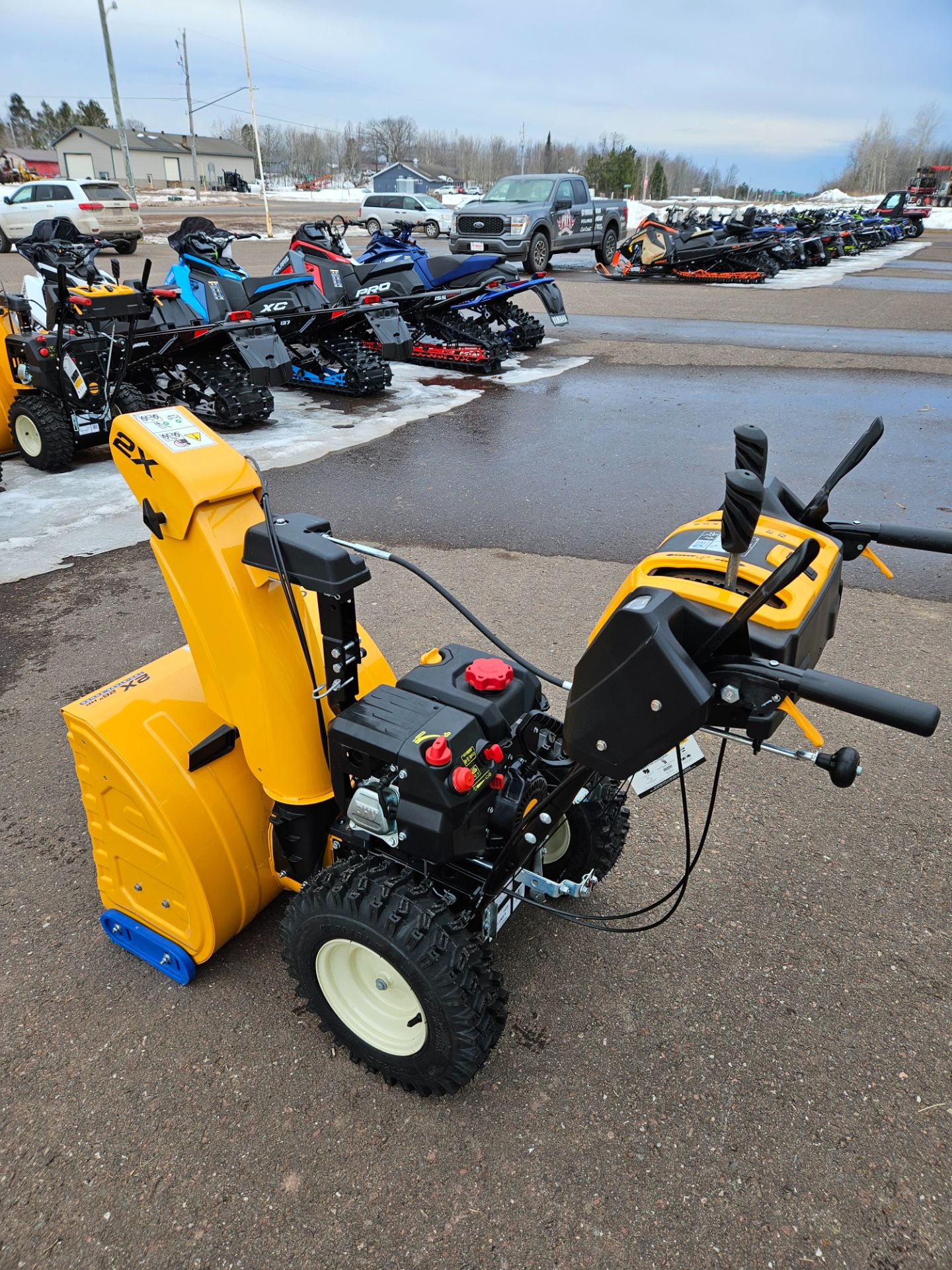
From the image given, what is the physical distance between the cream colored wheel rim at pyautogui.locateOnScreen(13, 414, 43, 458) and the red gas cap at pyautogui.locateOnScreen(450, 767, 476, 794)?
6581 mm

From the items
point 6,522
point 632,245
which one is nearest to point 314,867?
point 6,522

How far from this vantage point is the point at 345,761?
2.23 meters

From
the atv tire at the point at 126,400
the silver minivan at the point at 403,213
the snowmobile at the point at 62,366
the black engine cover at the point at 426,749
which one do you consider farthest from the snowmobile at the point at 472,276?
the silver minivan at the point at 403,213

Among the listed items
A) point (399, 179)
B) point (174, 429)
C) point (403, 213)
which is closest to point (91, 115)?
point (399, 179)

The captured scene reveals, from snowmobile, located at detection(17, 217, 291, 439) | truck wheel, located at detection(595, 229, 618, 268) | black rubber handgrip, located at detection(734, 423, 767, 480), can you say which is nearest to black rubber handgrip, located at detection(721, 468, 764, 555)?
black rubber handgrip, located at detection(734, 423, 767, 480)

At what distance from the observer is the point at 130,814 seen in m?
2.43

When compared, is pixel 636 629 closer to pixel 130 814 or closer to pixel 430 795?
pixel 430 795

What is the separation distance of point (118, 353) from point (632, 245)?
1697 centimetres

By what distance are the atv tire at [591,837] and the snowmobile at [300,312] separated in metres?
7.80

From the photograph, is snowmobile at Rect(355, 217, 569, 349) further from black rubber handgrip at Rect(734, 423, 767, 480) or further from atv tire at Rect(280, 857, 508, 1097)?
black rubber handgrip at Rect(734, 423, 767, 480)

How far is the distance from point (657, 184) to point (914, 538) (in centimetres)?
8078

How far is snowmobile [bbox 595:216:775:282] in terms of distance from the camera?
68.8ft

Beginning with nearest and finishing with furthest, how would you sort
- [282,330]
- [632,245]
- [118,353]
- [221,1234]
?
[221,1234], [118,353], [282,330], [632,245]

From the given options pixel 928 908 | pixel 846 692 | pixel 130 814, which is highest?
pixel 846 692
